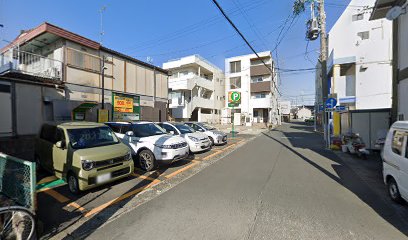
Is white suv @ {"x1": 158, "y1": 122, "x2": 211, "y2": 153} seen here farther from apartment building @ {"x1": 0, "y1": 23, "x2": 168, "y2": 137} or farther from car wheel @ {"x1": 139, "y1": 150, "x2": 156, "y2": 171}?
apartment building @ {"x1": 0, "y1": 23, "x2": 168, "y2": 137}

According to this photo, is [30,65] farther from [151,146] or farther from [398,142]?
[398,142]

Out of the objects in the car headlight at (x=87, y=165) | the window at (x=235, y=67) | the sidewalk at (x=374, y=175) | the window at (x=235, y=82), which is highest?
the window at (x=235, y=67)

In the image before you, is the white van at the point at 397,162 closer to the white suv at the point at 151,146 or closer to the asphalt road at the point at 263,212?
the asphalt road at the point at 263,212

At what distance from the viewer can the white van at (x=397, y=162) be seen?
3461 millimetres

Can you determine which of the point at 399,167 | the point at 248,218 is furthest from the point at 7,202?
the point at 399,167

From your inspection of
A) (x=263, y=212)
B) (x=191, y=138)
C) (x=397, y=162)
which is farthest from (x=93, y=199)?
(x=397, y=162)

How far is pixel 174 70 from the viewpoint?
103ft

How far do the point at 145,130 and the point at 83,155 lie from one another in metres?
3.03

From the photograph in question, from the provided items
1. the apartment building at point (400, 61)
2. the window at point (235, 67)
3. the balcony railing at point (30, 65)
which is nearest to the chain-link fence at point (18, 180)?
the balcony railing at point (30, 65)

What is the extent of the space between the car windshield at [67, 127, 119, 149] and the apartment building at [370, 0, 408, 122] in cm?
994

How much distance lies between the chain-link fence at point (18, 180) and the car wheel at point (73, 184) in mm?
1037

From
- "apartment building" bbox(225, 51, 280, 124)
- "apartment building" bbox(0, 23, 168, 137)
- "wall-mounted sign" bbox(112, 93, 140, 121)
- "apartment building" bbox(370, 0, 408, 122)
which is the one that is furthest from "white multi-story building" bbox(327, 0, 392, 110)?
"apartment building" bbox(0, 23, 168, 137)

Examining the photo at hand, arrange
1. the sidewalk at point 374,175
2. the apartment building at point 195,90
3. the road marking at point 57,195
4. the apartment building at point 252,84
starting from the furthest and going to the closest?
the apartment building at point 252,84 < the apartment building at point 195,90 < the road marking at point 57,195 < the sidewalk at point 374,175

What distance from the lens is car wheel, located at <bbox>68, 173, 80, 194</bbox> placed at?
4.21 meters
